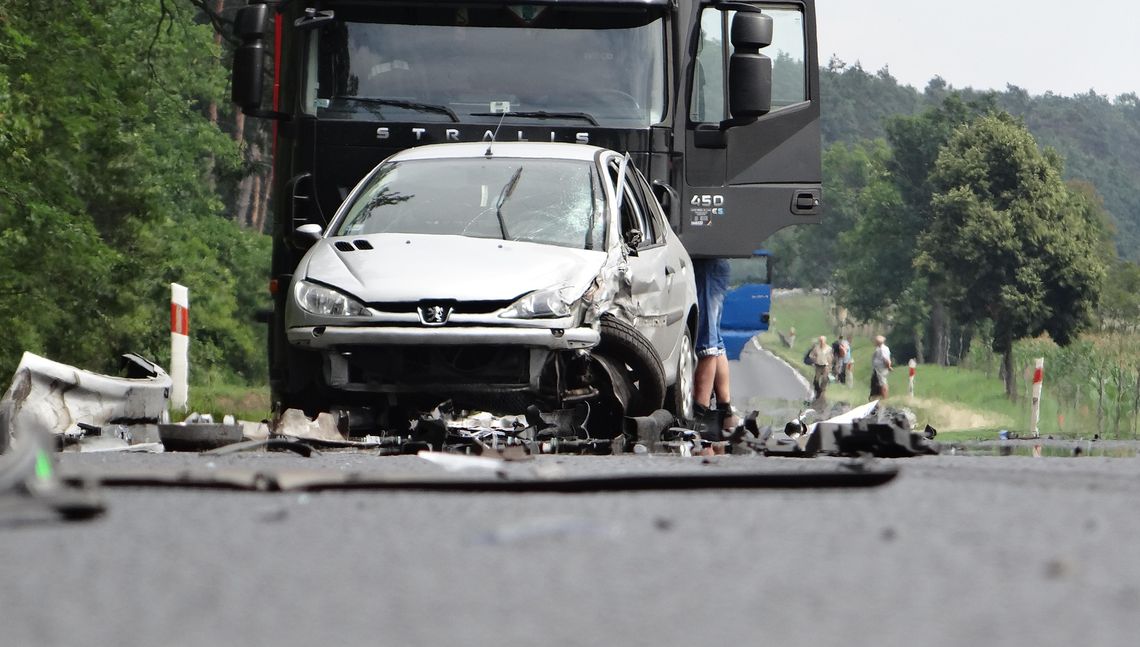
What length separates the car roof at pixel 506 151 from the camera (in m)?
11.7

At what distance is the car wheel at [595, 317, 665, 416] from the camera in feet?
33.7

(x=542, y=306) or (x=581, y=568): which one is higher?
(x=542, y=306)

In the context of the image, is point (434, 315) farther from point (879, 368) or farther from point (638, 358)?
point (879, 368)

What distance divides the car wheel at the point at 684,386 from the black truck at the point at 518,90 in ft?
3.63

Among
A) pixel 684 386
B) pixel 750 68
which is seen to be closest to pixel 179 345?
pixel 750 68

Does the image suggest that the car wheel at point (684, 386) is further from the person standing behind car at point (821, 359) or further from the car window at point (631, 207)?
the person standing behind car at point (821, 359)

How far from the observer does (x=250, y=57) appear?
1378 centimetres

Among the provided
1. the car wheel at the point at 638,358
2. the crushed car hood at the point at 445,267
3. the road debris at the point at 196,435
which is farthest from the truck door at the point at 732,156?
the road debris at the point at 196,435

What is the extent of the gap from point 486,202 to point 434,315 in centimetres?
150

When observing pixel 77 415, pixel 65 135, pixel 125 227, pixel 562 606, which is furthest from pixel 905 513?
pixel 125 227

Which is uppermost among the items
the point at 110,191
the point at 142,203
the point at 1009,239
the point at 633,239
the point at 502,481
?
the point at 1009,239

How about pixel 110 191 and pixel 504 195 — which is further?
pixel 110 191

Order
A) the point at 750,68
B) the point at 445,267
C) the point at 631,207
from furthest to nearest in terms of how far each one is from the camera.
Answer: the point at 750,68 < the point at 631,207 < the point at 445,267

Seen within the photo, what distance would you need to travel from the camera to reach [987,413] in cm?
4809
